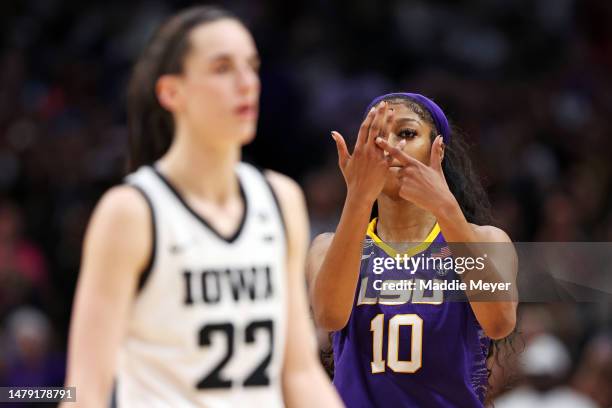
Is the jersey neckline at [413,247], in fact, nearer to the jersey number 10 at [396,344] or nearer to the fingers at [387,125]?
the jersey number 10 at [396,344]

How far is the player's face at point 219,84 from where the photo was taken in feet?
11.1

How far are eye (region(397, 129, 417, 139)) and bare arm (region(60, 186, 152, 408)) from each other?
144cm

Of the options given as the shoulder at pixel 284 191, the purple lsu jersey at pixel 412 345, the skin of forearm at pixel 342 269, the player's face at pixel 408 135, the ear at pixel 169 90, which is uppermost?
the ear at pixel 169 90

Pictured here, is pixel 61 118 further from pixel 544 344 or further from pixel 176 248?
pixel 176 248

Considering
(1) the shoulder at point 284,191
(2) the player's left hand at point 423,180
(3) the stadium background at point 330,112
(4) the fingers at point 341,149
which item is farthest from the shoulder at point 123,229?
(3) the stadium background at point 330,112

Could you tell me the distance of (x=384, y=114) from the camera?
4.29m

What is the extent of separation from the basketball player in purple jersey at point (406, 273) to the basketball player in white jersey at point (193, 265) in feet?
2.70

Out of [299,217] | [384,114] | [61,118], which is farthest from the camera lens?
[61,118]

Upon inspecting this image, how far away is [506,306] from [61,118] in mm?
7404

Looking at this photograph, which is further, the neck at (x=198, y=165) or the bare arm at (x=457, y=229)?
the bare arm at (x=457, y=229)

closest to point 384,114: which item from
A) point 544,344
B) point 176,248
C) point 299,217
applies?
point 299,217

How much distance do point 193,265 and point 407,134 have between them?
137cm

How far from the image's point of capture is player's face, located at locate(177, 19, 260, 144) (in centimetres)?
340

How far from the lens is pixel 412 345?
4.52 meters
